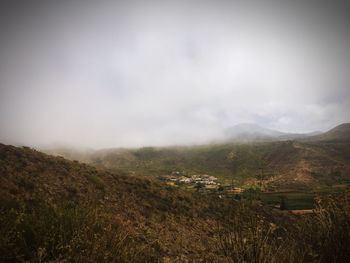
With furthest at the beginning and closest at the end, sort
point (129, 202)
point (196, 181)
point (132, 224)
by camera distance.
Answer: point (196, 181) → point (129, 202) → point (132, 224)

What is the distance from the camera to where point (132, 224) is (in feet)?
36.6

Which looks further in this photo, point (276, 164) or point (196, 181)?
point (276, 164)

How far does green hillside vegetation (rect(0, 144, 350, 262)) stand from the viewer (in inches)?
166

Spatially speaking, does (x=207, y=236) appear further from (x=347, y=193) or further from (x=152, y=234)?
(x=347, y=193)

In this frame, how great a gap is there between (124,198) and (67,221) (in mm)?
10016

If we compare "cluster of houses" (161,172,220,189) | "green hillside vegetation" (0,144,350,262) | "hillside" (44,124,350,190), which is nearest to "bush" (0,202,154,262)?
"green hillside vegetation" (0,144,350,262)

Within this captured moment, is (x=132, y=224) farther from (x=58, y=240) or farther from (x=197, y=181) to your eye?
(x=197, y=181)

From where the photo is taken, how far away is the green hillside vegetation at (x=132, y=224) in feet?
13.9

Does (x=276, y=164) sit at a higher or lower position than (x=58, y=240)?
lower

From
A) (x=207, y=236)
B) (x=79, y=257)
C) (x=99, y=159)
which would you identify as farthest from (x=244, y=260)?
(x=99, y=159)

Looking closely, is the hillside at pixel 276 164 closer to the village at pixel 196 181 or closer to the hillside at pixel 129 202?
the village at pixel 196 181

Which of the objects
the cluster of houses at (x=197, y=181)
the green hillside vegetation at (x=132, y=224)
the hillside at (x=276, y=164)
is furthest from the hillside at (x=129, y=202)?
the cluster of houses at (x=197, y=181)

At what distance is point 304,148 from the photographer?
11338 centimetres

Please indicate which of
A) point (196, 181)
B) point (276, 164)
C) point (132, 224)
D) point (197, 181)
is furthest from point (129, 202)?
point (276, 164)
